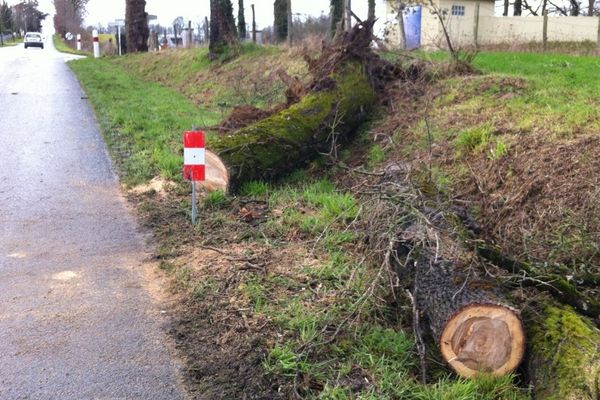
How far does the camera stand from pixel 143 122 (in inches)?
461

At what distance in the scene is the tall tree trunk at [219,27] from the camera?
1916cm

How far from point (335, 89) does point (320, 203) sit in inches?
114

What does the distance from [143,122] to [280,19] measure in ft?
44.4

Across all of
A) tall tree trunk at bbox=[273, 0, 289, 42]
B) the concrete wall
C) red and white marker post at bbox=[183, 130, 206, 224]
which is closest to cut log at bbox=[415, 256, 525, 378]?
red and white marker post at bbox=[183, 130, 206, 224]

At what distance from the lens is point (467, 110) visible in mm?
8500

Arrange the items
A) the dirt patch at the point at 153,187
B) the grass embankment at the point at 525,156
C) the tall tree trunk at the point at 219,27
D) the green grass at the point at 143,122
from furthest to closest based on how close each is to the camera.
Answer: the tall tree trunk at the point at 219,27, the green grass at the point at 143,122, the dirt patch at the point at 153,187, the grass embankment at the point at 525,156

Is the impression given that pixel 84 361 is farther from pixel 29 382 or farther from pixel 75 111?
pixel 75 111

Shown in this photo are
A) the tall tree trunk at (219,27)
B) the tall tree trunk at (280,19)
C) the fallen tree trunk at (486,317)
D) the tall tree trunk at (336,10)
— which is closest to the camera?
the fallen tree trunk at (486,317)

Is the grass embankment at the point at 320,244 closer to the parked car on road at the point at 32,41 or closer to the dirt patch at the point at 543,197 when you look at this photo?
the dirt patch at the point at 543,197

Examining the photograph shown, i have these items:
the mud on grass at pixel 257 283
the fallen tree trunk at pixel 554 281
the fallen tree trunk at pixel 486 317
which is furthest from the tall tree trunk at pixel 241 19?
the fallen tree trunk at pixel 554 281

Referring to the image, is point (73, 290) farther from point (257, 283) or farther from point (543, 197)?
point (543, 197)

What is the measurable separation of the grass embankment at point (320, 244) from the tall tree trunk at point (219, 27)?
24.4 feet

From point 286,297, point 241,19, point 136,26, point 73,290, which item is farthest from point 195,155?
point 136,26

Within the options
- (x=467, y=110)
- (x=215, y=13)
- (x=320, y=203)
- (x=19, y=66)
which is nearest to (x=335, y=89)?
(x=467, y=110)
